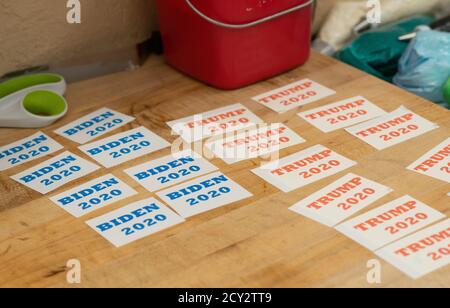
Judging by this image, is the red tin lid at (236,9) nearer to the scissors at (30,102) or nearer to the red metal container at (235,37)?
the red metal container at (235,37)

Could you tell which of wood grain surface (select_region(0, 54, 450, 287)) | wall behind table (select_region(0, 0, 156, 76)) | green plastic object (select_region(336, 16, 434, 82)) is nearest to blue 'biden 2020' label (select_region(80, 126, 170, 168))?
wood grain surface (select_region(0, 54, 450, 287))

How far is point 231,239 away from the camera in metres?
Result: 0.87

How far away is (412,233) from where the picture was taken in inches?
33.6

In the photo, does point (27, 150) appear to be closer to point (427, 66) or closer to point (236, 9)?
point (236, 9)

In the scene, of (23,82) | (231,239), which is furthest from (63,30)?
(231,239)

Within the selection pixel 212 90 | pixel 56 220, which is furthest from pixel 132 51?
pixel 56 220

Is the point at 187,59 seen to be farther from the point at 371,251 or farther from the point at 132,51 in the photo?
the point at 371,251

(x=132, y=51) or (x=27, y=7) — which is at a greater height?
(x=27, y=7)

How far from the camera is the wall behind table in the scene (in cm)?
118

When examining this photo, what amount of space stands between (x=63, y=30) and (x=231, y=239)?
562 millimetres

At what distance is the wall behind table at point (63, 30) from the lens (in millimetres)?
1182

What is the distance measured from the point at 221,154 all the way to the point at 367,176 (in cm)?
21
